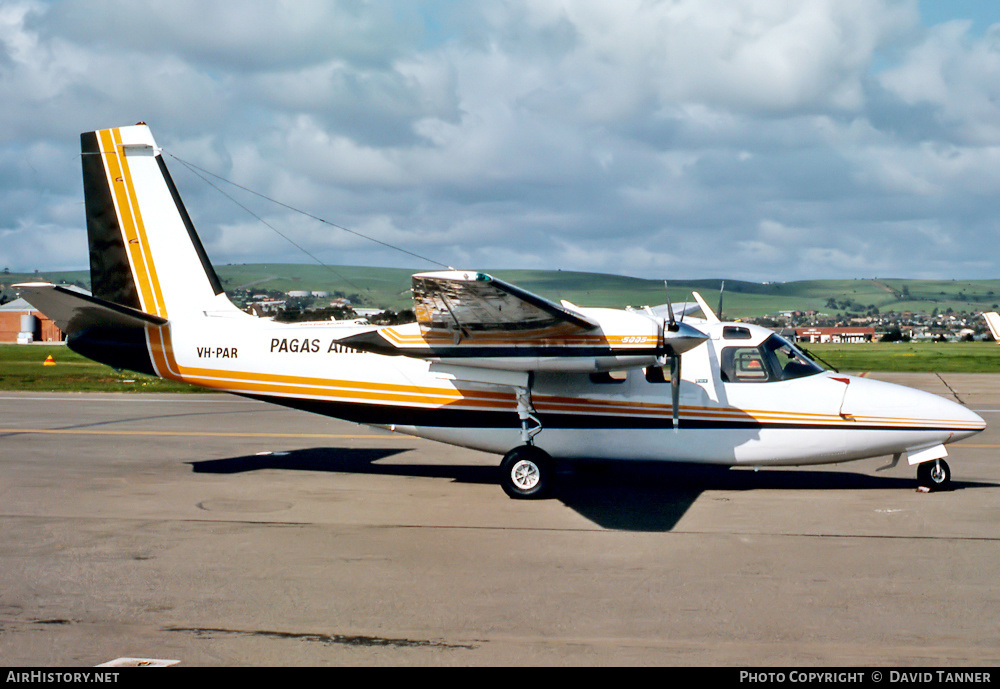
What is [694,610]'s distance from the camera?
285 inches

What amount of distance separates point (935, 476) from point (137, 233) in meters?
13.2

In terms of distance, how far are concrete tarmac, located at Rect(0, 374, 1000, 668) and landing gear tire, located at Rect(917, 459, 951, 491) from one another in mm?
224

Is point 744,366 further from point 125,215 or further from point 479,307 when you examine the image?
point 125,215

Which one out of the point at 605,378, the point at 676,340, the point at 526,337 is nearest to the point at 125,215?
the point at 526,337

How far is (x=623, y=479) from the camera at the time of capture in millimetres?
14227

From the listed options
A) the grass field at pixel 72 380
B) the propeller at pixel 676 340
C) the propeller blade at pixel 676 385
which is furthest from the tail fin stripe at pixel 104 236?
the grass field at pixel 72 380

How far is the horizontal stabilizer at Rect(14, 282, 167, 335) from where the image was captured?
1167 centimetres

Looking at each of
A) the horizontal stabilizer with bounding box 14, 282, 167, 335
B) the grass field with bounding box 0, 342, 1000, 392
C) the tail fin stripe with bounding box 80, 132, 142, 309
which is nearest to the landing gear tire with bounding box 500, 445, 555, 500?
the horizontal stabilizer with bounding box 14, 282, 167, 335

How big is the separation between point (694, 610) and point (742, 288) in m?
41.1

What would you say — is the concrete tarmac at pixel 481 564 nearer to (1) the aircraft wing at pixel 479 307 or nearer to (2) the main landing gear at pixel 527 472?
(2) the main landing gear at pixel 527 472

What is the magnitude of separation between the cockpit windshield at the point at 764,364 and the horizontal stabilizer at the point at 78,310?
8.89 m

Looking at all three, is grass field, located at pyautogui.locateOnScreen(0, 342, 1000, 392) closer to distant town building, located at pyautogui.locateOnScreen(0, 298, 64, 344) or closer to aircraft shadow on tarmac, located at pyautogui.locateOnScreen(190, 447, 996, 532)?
aircraft shadow on tarmac, located at pyautogui.locateOnScreen(190, 447, 996, 532)

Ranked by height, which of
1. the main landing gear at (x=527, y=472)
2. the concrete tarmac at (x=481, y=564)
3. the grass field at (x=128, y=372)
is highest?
the grass field at (x=128, y=372)

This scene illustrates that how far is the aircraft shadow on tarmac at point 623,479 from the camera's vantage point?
11.6 m
